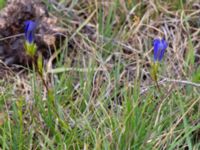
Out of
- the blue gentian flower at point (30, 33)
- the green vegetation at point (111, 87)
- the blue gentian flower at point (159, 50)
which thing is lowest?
the green vegetation at point (111, 87)

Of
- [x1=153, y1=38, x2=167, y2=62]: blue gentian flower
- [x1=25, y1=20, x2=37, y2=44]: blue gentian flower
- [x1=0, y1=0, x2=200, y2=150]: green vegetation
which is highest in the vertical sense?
[x1=25, y1=20, x2=37, y2=44]: blue gentian flower

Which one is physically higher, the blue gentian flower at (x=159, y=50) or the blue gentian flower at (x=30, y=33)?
the blue gentian flower at (x=30, y=33)

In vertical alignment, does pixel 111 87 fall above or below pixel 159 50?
below

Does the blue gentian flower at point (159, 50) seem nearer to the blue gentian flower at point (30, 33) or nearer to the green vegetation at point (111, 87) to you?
the green vegetation at point (111, 87)

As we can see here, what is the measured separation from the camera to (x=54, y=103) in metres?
1.74

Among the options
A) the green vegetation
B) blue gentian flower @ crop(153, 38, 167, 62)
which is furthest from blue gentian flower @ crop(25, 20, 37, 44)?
blue gentian flower @ crop(153, 38, 167, 62)

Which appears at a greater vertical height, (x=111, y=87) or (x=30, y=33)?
(x=30, y=33)

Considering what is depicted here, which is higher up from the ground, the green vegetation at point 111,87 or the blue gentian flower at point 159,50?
the blue gentian flower at point 159,50

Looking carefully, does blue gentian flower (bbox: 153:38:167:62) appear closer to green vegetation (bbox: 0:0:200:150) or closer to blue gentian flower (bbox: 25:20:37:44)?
green vegetation (bbox: 0:0:200:150)

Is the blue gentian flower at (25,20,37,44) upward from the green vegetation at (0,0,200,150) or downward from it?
upward

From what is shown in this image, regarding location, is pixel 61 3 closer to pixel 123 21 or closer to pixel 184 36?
pixel 123 21

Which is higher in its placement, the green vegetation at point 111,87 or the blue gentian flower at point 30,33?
the blue gentian flower at point 30,33

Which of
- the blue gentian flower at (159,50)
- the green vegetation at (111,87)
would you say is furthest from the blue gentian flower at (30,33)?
the blue gentian flower at (159,50)

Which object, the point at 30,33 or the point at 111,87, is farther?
the point at 111,87
